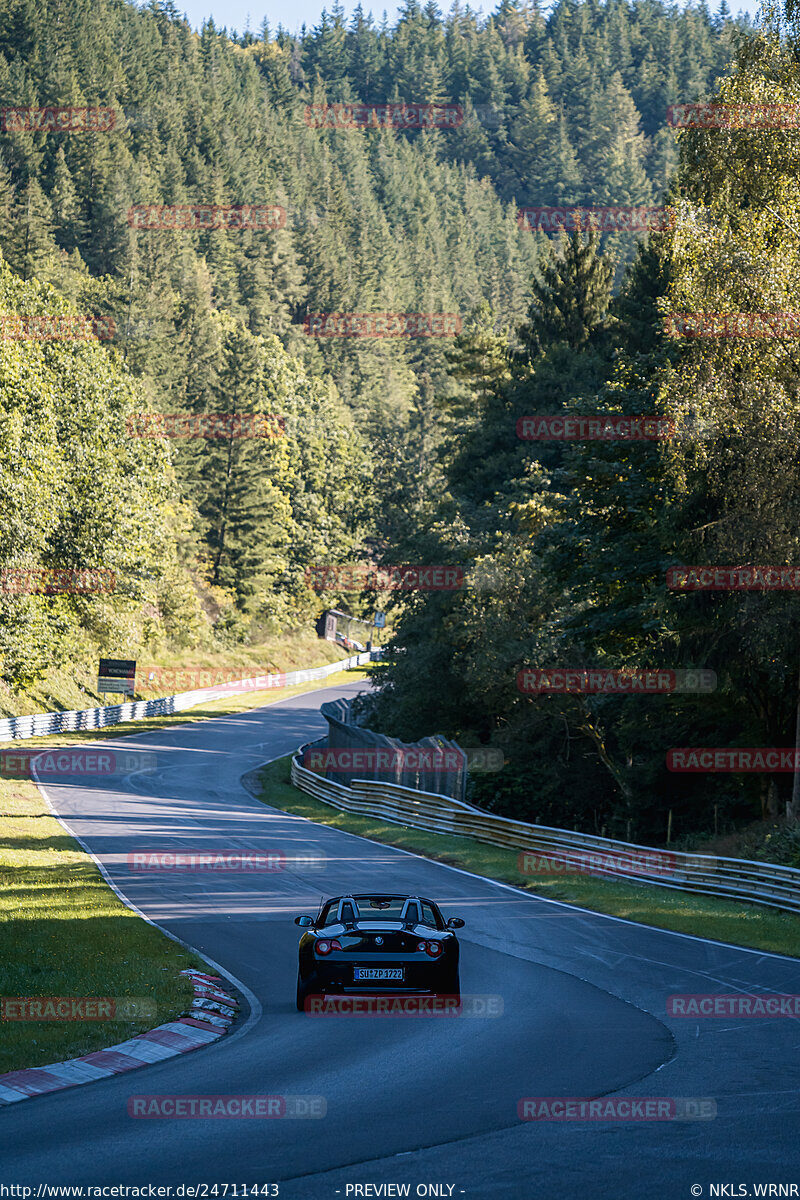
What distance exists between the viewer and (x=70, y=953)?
49.6 ft

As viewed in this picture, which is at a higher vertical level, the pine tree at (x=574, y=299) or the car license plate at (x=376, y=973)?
the pine tree at (x=574, y=299)

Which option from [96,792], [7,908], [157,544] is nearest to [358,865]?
[7,908]

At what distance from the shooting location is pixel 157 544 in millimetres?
75375

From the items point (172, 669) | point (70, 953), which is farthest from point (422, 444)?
point (70, 953)

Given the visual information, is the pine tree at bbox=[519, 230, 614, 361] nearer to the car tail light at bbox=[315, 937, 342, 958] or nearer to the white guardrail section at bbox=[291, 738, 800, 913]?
the white guardrail section at bbox=[291, 738, 800, 913]

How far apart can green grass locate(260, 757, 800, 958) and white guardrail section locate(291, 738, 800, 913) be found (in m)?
0.28

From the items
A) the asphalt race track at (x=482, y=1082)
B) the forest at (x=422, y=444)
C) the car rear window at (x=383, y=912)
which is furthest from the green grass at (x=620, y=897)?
the car rear window at (x=383, y=912)

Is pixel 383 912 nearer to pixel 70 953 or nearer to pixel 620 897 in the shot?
pixel 70 953

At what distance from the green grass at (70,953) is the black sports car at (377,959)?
149 centimetres

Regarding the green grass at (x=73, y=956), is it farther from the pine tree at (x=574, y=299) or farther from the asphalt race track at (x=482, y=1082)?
the pine tree at (x=574, y=299)

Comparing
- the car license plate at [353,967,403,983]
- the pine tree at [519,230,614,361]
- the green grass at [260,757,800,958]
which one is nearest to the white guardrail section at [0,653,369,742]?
the green grass at [260,757,800,958]

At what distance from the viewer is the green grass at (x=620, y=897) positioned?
60.6 ft

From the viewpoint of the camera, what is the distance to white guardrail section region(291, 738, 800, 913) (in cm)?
2166

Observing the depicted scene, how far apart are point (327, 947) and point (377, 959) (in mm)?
528
